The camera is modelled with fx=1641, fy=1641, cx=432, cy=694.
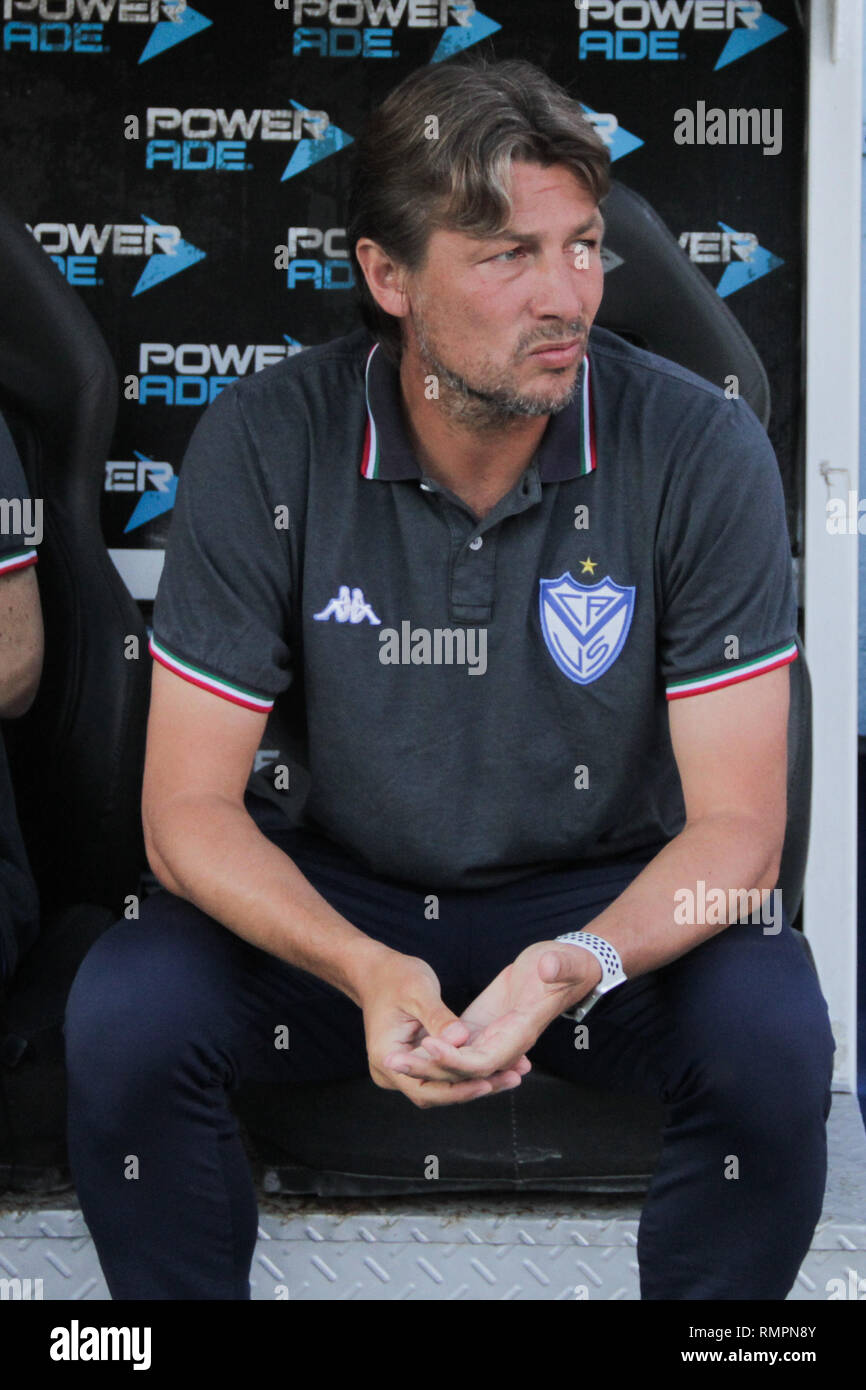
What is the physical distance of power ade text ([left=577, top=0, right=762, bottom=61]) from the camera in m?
1.88

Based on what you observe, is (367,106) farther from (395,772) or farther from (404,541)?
(395,772)

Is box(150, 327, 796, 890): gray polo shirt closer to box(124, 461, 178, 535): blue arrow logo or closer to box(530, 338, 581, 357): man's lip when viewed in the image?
box(530, 338, 581, 357): man's lip

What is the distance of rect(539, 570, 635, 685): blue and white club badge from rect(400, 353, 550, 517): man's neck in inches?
4.1

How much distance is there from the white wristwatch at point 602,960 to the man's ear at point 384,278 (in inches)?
23.6

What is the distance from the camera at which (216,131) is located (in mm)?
1903

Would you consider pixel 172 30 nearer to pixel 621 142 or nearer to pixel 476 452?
pixel 621 142

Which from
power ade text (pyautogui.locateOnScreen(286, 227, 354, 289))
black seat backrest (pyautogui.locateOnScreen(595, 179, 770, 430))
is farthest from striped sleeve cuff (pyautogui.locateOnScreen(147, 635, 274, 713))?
power ade text (pyautogui.locateOnScreen(286, 227, 354, 289))

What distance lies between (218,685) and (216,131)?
0.85m

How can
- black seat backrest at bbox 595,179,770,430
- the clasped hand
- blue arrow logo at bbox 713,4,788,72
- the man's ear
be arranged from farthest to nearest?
1. blue arrow logo at bbox 713,4,788,72
2. black seat backrest at bbox 595,179,770,430
3. the man's ear
4. the clasped hand

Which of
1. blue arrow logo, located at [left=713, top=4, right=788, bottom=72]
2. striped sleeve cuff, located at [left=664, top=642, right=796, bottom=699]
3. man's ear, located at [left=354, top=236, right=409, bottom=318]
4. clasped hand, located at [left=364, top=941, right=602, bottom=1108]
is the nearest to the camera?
clasped hand, located at [left=364, top=941, right=602, bottom=1108]

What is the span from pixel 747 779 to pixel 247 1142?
61 centimetres

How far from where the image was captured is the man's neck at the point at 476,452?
1439 mm

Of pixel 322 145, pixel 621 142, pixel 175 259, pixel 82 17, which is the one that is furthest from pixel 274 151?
pixel 621 142

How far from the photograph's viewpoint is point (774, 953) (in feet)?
4.17
